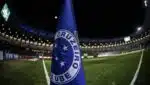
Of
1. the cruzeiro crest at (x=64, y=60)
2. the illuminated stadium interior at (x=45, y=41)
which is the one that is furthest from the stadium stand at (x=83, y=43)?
the cruzeiro crest at (x=64, y=60)

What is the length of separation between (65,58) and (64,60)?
0.01 meters

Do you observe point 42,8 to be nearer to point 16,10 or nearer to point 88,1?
point 16,10

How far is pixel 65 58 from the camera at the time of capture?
65.6 inches

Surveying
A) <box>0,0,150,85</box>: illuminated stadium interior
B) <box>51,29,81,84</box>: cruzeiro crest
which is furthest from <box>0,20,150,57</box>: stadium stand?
<box>51,29,81,84</box>: cruzeiro crest

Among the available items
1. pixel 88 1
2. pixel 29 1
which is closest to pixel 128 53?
pixel 88 1

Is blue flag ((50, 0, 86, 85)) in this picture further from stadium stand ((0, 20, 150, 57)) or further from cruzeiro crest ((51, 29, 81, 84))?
stadium stand ((0, 20, 150, 57))

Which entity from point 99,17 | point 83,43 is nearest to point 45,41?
point 83,43

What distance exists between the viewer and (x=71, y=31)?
168 cm

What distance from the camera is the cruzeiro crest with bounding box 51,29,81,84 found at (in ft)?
5.44

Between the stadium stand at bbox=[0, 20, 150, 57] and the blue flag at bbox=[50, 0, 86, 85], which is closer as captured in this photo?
the blue flag at bbox=[50, 0, 86, 85]

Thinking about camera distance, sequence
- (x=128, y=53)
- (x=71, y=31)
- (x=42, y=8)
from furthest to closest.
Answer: (x=42, y=8), (x=128, y=53), (x=71, y=31)

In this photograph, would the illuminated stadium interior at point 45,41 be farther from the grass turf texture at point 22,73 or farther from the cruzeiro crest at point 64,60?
the cruzeiro crest at point 64,60

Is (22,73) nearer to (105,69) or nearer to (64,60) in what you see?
(105,69)

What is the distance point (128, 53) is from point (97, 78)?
302mm
